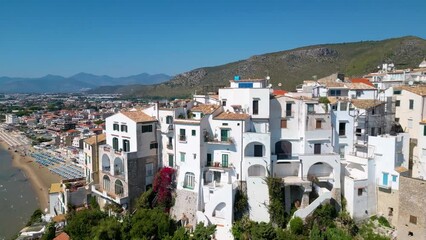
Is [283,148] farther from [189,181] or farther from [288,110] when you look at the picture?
[189,181]

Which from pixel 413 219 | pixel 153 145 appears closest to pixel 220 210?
pixel 153 145

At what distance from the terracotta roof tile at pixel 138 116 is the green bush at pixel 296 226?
56.5ft

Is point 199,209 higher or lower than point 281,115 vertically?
lower

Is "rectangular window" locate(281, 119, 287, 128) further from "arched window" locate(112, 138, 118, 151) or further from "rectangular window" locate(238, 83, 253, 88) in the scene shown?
"arched window" locate(112, 138, 118, 151)

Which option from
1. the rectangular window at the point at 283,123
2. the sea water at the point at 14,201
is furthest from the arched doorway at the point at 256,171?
the sea water at the point at 14,201

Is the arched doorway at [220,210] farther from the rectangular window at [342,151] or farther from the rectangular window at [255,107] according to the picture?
the rectangular window at [342,151]

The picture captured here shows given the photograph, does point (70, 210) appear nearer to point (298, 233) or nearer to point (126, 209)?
point (126, 209)

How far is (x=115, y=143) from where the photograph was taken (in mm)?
36125

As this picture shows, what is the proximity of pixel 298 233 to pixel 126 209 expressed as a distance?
17.6 metres

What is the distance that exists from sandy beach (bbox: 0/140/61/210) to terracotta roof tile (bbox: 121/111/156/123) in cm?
3018

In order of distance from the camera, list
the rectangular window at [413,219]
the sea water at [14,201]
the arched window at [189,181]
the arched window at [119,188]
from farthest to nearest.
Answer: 1. the sea water at [14,201]
2. the arched window at [119,188]
3. the arched window at [189,181]
4. the rectangular window at [413,219]

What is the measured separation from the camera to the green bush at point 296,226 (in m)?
28.1

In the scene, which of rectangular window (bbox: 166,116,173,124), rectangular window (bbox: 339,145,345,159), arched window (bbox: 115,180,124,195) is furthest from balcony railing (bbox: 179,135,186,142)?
rectangular window (bbox: 339,145,345,159)

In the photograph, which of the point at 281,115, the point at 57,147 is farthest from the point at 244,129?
the point at 57,147
